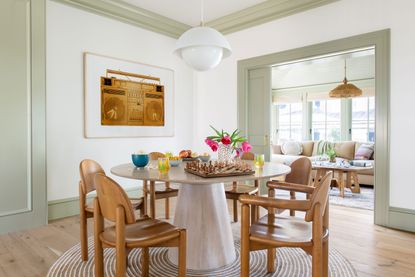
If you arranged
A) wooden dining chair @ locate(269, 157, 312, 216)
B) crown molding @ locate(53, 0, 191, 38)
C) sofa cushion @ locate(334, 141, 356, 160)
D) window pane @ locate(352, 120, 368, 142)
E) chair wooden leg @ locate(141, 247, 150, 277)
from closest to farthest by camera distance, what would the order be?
chair wooden leg @ locate(141, 247, 150, 277), wooden dining chair @ locate(269, 157, 312, 216), crown molding @ locate(53, 0, 191, 38), sofa cushion @ locate(334, 141, 356, 160), window pane @ locate(352, 120, 368, 142)

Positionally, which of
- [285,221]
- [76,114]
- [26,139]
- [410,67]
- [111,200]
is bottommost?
[285,221]

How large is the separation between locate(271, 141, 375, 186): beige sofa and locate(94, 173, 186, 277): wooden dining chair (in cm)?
460

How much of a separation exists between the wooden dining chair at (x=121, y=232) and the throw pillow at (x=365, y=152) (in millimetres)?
5266

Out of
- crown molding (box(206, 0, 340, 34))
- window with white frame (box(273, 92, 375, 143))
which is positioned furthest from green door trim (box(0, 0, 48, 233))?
window with white frame (box(273, 92, 375, 143))

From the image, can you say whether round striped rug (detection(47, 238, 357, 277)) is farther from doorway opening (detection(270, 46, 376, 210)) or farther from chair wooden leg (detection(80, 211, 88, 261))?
doorway opening (detection(270, 46, 376, 210))

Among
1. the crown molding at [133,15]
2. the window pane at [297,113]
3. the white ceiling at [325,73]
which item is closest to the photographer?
the crown molding at [133,15]

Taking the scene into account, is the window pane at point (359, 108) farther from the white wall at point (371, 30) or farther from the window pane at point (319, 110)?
the white wall at point (371, 30)

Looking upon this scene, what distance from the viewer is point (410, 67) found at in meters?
2.88

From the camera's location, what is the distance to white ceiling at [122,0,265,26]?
150 inches

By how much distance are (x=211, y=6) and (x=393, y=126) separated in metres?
2.72

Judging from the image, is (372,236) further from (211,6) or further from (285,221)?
(211,6)

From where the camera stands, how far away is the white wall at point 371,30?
2.90 metres

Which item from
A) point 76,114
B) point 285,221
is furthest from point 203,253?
point 76,114

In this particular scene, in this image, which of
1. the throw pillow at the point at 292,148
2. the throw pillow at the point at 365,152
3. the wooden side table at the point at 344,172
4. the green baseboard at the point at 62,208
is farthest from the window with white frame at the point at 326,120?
the green baseboard at the point at 62,208
